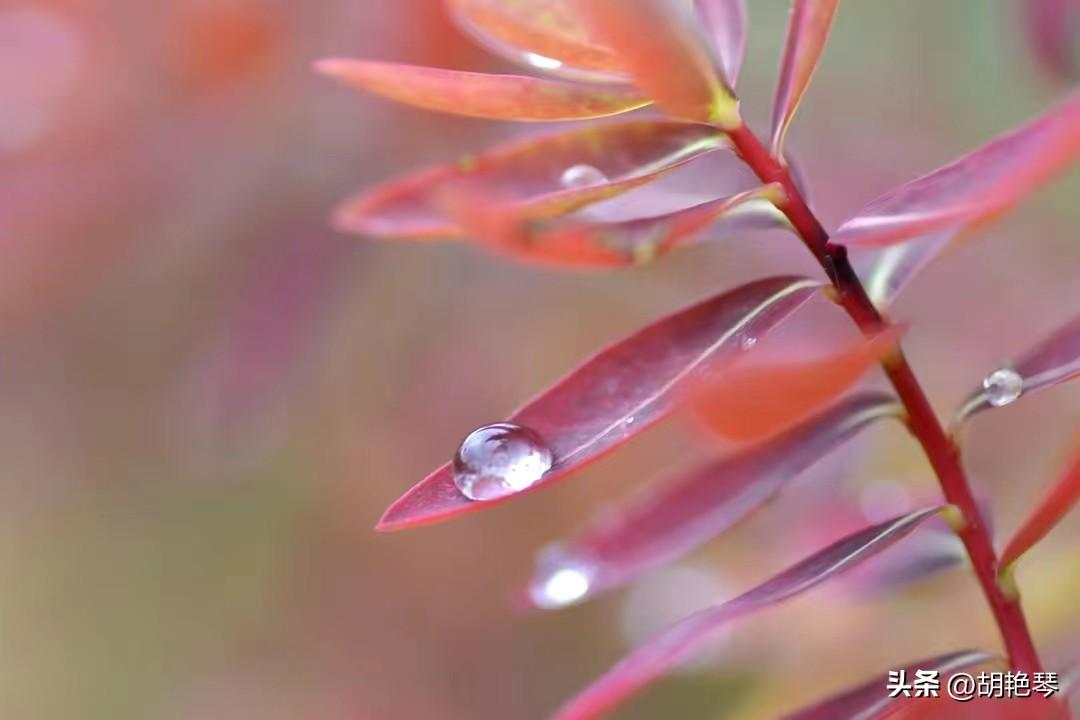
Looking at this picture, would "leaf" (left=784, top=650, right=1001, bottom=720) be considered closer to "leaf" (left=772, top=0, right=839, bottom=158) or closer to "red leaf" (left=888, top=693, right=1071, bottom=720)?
"red leaf" (left=888, top=693, right=1071, bottom=720)

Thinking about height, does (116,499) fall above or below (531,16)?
above

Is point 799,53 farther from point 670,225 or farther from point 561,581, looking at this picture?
point 561,581

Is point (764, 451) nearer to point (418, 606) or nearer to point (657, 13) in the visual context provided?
point (657, 13)

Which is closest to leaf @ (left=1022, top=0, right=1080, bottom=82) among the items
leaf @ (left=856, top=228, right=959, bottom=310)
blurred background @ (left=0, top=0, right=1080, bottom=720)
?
blurred background @ (left=0, top=0, right=1080, bottom=720)

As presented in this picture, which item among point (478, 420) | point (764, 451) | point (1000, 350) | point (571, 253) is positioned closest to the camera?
point (571, 253)

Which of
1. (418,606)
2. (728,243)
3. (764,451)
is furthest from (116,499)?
(764,451)

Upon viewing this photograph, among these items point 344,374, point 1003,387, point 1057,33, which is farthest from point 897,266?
point 344,374

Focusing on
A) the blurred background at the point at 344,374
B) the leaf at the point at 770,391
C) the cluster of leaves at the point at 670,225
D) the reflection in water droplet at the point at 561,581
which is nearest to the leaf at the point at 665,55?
the cluster of leaves at the point at 670,225

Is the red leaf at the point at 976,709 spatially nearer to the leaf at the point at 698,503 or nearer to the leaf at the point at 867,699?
the leaf at the point at 867,699
